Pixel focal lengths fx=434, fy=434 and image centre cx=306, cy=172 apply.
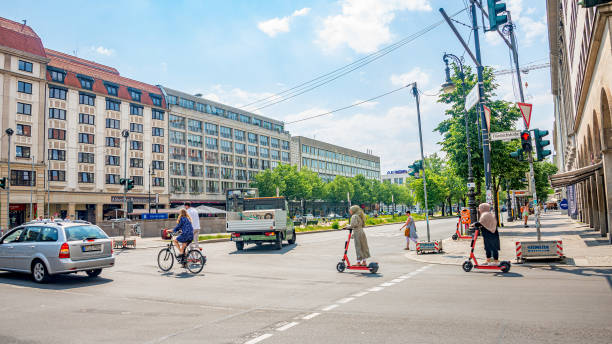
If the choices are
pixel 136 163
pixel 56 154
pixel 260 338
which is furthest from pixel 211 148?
pixel 260 338

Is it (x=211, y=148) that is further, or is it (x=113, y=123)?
(x=211, y=148)

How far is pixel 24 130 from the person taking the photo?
4916 centimetres

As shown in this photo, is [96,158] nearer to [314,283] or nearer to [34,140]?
[34,140]

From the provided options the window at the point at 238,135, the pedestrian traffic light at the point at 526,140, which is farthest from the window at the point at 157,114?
the pedestrian traffic light at the point at 526,140

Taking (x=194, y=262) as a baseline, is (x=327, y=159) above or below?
above

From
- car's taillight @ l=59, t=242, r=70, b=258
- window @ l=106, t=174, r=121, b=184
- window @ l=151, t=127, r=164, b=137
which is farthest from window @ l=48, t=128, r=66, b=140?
car's taillight @ l=59, t=242, r=70, b=258

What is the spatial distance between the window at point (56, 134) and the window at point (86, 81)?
22.8ft

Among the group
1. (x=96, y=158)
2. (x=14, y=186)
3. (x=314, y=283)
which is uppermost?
(x=96, y=158)

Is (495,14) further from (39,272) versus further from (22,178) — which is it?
(22,178)

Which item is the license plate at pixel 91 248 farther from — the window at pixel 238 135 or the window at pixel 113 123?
the window at pixel 238 135

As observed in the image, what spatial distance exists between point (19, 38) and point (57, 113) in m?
9.18

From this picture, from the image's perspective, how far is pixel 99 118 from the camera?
58312 millimetres

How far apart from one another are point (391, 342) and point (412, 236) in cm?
1403

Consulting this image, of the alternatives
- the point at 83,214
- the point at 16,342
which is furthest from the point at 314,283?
the point at 83,214
